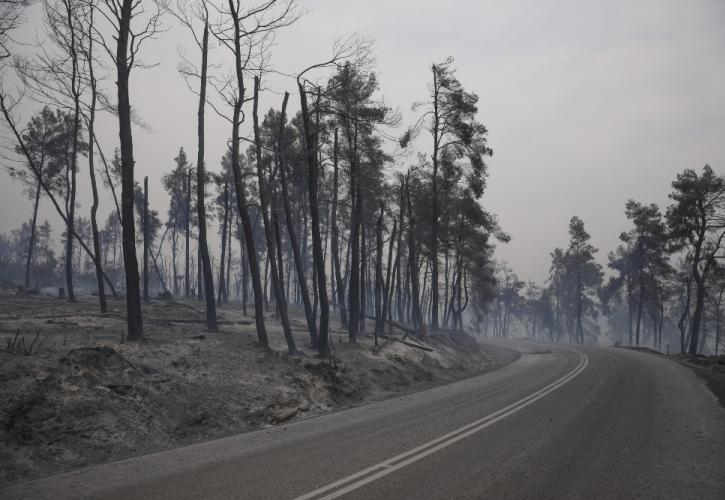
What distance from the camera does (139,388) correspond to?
9.95 meters

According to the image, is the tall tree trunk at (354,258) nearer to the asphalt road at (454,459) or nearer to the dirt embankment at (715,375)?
the asphalt road at (454,459)

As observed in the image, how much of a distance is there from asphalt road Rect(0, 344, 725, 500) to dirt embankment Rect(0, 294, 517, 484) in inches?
39.7

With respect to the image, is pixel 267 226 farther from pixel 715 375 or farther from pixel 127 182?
pixel 715 375

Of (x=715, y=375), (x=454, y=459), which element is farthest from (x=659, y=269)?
(x=454, y=459)

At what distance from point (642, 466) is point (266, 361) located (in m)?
10.6

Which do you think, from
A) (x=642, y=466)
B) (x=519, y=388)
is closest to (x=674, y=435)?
(x=642, y=466)

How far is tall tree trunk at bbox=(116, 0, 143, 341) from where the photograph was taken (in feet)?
44.9

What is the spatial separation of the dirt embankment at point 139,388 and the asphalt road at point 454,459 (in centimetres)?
101

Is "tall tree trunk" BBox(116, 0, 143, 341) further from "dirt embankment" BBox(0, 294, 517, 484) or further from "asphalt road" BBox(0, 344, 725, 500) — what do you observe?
"asphalt road" BBox(0, 344, 725, 500)

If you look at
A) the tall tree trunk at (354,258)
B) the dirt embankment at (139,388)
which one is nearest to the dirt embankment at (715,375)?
the dirt embankment at (139,388)

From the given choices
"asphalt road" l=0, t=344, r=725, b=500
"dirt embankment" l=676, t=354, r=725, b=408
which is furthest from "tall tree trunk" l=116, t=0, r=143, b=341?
"dirt embankment" l=676, t=354, r=725, b=408

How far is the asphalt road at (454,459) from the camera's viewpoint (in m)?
5.70

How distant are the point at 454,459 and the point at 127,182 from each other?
12.3 metres

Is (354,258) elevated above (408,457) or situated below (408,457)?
above
